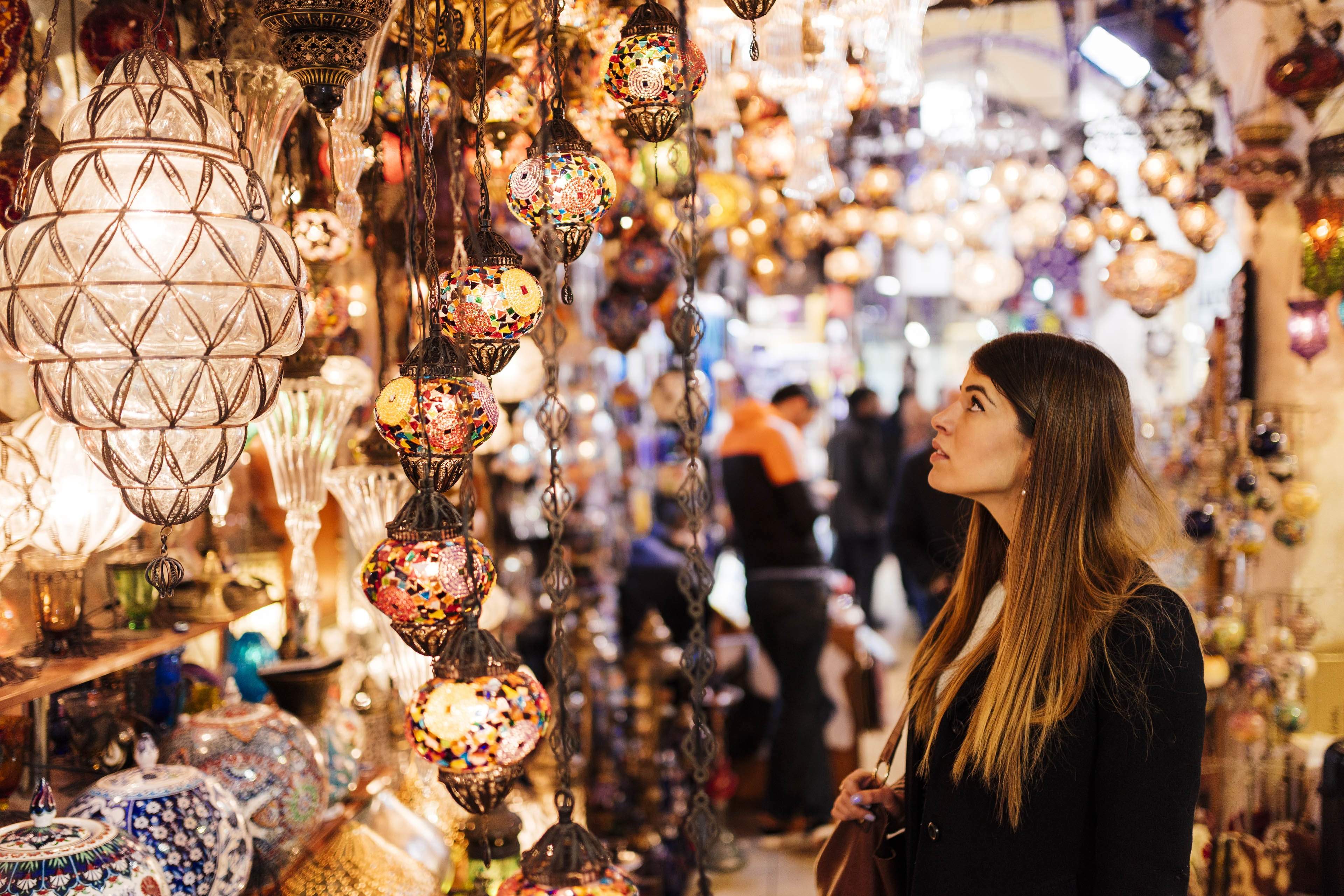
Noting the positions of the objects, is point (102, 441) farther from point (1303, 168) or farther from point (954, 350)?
point (954, 350)

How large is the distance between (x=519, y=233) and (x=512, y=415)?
1.61ft

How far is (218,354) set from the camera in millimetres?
1100

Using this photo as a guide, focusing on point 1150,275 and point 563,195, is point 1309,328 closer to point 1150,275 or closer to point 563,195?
point 1150,275

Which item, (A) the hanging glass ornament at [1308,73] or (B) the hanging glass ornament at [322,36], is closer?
(B) the hanging glass ornament at [322,36]

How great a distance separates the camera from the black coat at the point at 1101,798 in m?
1.36

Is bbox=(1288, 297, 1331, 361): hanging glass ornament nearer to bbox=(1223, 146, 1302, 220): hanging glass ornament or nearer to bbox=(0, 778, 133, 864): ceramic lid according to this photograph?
bbox=(1223, 146, 1302, 220): hanging glass ornament

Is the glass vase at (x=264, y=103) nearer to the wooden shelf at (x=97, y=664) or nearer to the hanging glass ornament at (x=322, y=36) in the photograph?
the hanging glass ornament at (x=322, y=36)

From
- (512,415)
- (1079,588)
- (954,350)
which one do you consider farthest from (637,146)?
(954,350)

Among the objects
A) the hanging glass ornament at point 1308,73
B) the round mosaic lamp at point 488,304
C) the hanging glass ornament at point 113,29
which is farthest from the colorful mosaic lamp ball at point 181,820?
Result: the hanging glass ornament at point 1308,73

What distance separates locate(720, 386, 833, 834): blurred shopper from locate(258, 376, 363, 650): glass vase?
8.40 feet

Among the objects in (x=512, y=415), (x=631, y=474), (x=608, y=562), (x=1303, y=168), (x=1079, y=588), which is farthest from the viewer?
(x=631, y=474)

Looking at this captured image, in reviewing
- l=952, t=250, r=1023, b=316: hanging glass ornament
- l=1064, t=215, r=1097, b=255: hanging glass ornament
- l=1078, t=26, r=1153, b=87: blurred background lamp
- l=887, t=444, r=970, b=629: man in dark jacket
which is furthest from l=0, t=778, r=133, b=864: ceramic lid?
l=1078, t=26, r=1153, b=87: blurred background lamp

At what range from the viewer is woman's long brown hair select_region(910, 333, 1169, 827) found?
1412 mm

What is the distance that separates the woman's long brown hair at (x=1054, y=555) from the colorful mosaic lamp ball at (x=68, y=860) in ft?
3.19
